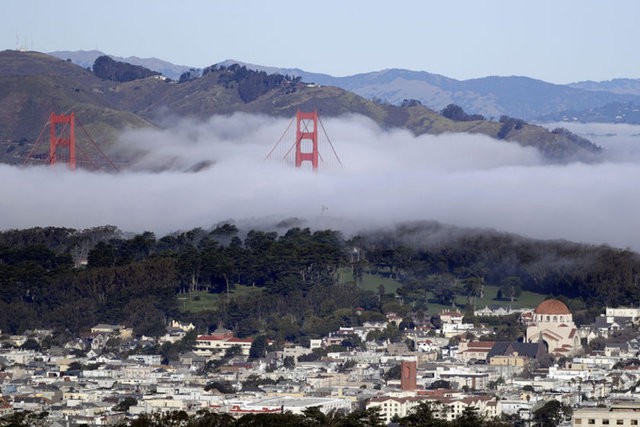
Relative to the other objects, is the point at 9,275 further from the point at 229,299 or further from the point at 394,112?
the point at 394,112

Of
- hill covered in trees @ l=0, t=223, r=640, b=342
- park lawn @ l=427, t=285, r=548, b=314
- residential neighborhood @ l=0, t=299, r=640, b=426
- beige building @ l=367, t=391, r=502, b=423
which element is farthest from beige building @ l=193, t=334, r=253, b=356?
beige building @ l=367, t=391, r=502, b=423

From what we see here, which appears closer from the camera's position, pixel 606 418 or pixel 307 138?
pixel 606 418

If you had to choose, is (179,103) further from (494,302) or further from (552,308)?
(552,308)

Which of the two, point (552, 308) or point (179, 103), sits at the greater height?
point (179, 103)

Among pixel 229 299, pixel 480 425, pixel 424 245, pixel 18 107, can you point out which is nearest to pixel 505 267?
pixel 424 245

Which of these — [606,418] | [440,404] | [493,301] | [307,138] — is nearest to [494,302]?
[493,301]

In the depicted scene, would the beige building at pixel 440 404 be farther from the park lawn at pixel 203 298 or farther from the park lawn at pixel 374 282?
the park lawn at pixel 374 282

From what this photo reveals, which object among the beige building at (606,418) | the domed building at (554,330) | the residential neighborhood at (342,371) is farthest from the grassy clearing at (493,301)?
the beige building at (606,418)
